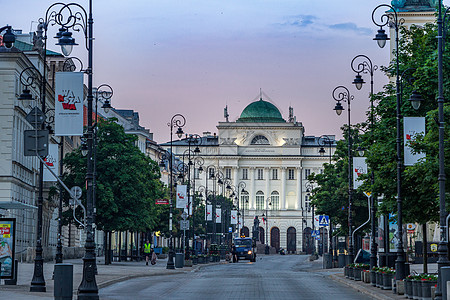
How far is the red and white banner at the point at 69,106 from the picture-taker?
88.7 ft

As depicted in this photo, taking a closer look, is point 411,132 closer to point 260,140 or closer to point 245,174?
point 260,140

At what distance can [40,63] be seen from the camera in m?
73.9

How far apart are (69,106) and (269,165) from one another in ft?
563

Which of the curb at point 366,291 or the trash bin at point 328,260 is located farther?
the trash bin at point 328,260

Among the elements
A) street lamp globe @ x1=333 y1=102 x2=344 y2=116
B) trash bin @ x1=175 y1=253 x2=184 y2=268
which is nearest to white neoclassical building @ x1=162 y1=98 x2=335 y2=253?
trash bin @ x1=175 y1=253 x2=184 y2=268

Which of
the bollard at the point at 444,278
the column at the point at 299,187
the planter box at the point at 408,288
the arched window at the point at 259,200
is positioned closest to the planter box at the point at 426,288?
the planter box at the point at 408,288

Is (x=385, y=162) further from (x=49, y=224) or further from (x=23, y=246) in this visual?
(x=49, y=224)

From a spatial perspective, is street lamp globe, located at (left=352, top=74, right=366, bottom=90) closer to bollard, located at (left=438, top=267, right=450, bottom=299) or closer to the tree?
bollard, located at (left=438, top=267, right=450, bottom=299)

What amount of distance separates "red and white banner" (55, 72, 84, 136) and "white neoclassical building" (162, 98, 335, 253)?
166 metres

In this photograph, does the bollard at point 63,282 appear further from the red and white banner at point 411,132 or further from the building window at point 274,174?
the building window at point 274,174

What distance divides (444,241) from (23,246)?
148 feet

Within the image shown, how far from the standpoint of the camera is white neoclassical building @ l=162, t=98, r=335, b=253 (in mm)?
194750

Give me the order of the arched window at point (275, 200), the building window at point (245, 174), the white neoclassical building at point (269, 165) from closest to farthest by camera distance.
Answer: the white neoclassical building at point (269, 165)
the arched window at point (275, 200)
the building window at point (245, 174)

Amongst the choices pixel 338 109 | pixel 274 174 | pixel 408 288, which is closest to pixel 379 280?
pixel 408 288
